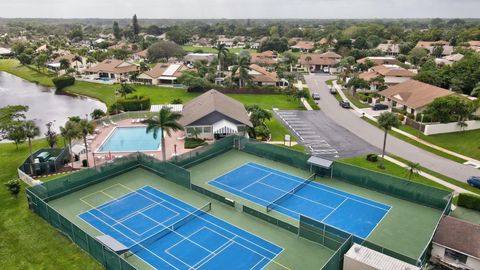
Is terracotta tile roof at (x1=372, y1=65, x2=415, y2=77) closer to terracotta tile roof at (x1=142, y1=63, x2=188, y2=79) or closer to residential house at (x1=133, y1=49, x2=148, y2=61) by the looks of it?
terracotta tile roof at (x1=142, y1=63, x2=188, y2=79)

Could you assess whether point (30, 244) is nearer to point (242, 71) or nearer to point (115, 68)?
point (242, 71)

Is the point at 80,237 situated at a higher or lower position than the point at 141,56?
lower

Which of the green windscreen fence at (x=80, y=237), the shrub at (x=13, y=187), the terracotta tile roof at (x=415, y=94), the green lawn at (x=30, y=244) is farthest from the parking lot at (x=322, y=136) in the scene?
the shrub at (x=13, y=187)

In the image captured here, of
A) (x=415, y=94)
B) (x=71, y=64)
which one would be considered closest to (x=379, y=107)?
(x=415, y=94)

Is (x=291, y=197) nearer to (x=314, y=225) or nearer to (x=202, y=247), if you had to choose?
(x=314, y=225)

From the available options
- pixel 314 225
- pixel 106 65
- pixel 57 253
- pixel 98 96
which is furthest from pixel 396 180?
pixel 106 65

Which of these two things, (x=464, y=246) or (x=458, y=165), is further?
(x=458, y=165)

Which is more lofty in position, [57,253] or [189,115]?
[189,115]

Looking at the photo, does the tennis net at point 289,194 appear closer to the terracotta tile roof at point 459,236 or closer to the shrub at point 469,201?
the terracotta tile roof at point 459,236
